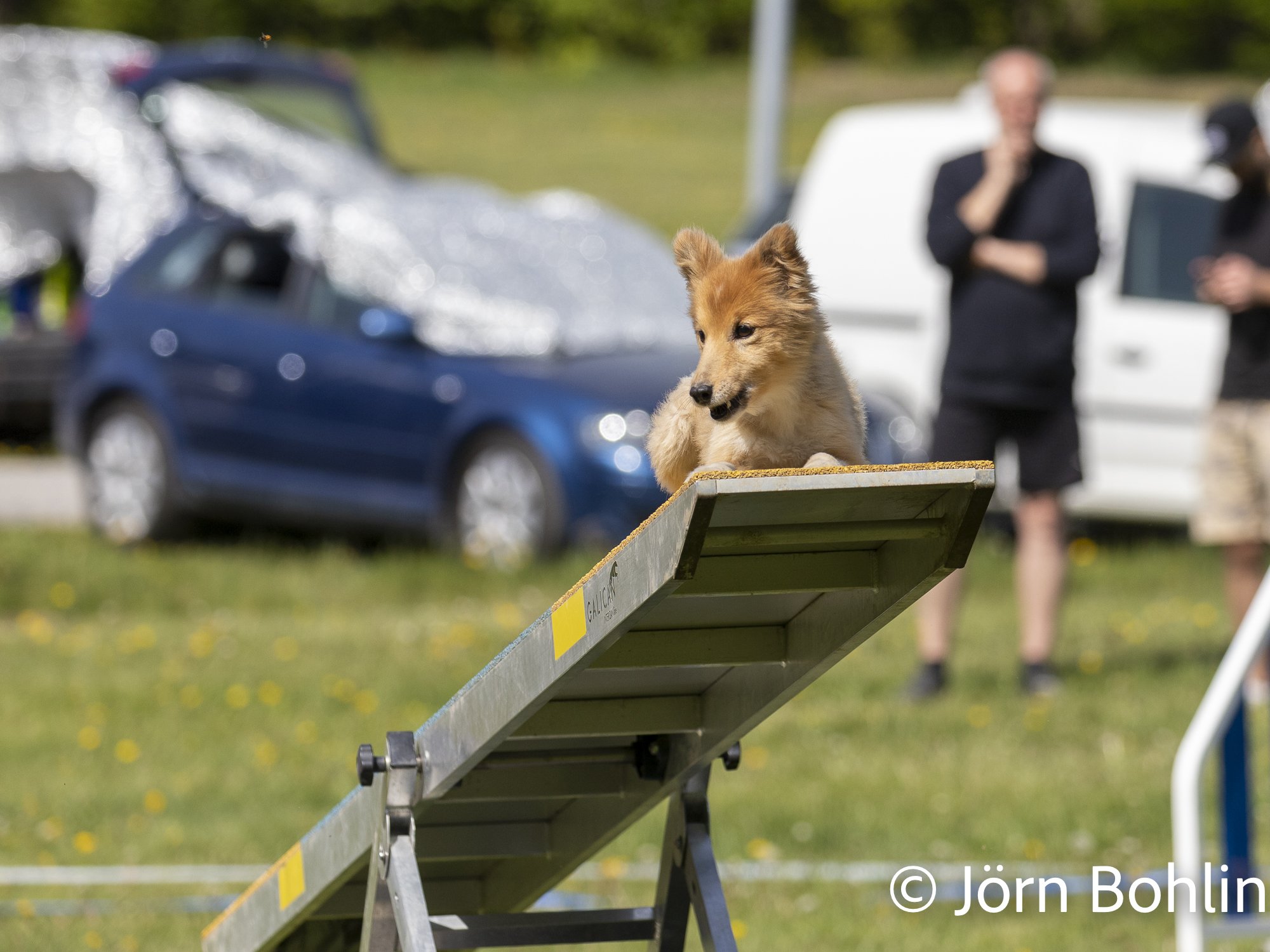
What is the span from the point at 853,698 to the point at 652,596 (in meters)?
5.54

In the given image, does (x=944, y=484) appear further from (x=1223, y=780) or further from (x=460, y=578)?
(x=460, y=578)

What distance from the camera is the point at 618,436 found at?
10.3 metres

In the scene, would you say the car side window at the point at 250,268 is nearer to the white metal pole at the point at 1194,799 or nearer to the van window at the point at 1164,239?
the van window at the point at 1164,239

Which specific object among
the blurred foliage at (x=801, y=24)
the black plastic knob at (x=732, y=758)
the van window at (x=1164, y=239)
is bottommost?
the black plastic knob at (x=732, y=758)

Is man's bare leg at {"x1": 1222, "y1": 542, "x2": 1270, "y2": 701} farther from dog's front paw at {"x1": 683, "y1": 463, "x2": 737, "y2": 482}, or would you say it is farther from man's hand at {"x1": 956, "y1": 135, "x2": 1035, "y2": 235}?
dog's front paw at {"x1": 683, "y1": 463, "x2": 737, "y2": 482}

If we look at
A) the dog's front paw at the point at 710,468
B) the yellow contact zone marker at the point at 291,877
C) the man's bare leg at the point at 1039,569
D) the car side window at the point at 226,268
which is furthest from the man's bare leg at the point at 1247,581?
the car side window at the point at 226,268

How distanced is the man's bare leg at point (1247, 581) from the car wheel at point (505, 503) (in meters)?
3.72

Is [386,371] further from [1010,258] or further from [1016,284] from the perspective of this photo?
[1010,258]

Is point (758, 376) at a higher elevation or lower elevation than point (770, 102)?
lower

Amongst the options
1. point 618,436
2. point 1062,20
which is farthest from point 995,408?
point 1062,20

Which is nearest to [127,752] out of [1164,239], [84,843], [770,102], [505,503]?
[84,843]

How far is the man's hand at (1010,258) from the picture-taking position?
5.88m

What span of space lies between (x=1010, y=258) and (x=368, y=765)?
10.9 feet

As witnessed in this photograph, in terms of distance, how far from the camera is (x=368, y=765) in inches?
133
